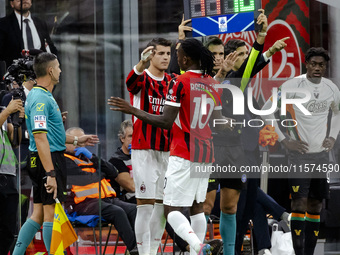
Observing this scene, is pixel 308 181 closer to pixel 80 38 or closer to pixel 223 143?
pixel 223 143

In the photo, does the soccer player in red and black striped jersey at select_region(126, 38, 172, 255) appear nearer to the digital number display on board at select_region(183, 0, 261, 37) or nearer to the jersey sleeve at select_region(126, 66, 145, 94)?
the jersey sleeve at select_region(126, 66, 145, 94)

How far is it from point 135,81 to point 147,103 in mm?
263

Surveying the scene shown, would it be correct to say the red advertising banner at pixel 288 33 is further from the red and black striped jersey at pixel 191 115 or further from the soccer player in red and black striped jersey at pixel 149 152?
the red and black striped jersey at pixel 191 115

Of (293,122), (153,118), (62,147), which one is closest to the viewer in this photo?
(153,118)

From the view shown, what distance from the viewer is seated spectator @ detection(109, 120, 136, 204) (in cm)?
963

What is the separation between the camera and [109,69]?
1294cm

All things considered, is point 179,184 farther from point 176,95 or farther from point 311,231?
point 311,231

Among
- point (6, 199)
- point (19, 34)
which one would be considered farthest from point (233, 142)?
point (19, 34)

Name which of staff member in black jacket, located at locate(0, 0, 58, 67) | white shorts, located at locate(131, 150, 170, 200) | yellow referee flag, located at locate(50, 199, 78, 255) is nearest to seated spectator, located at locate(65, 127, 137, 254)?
white shorts, located at locate(131, 150, 170, 200)

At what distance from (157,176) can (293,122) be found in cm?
190

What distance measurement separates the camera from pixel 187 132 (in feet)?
24.4

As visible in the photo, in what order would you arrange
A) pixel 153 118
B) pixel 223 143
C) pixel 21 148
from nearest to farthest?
1. pixel 153 118
2. pixel 223 143
3. pixel 21 148

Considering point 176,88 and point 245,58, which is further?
point 245,58

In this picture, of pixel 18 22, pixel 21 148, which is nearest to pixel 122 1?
pixel 18 22
